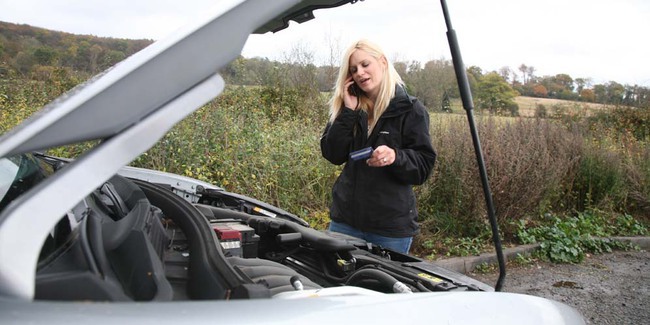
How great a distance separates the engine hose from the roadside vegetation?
3.08m

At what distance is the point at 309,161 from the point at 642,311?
3552 mm

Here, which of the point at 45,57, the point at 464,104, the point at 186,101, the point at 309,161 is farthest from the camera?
the point at 45,57

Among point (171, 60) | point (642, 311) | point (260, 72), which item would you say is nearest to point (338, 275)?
point (171, 60)

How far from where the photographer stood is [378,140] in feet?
9.10

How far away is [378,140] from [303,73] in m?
7.55

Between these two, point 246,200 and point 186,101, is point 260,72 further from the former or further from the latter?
point 186,101

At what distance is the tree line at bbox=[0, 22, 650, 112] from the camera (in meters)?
7.16

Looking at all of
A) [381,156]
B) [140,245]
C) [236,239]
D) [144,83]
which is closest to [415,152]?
[381,156]

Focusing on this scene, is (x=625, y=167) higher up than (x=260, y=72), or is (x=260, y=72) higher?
(x=260, y=72)

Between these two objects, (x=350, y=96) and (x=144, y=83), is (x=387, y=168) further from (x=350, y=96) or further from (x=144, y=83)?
(x=144, y=83)

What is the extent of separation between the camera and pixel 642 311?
4.26m

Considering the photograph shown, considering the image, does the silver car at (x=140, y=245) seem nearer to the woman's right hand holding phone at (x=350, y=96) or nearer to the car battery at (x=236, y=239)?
the car battery at (x=236, y=239)

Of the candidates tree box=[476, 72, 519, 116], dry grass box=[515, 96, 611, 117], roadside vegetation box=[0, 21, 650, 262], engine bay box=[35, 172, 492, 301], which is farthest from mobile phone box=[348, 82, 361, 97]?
dry grass box=[515, 96, 611, 117]

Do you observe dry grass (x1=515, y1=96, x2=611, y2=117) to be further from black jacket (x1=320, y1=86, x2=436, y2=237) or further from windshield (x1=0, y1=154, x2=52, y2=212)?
windshield (x1=0, y1=154, x2=52, y2=212)
